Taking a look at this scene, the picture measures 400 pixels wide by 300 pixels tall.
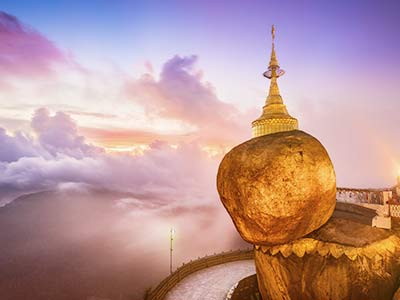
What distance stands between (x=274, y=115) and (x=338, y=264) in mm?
34057

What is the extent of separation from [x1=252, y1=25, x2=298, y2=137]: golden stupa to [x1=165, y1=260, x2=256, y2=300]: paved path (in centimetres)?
2461

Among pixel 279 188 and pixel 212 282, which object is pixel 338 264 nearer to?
pixel 279 188

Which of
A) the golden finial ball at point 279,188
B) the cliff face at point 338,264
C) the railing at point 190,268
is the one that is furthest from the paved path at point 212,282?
the golden finial ball at point 279,188

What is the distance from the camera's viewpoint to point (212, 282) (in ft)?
60.9

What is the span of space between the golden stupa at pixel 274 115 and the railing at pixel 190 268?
23.4m

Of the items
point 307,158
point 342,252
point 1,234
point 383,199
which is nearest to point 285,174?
point 307,158

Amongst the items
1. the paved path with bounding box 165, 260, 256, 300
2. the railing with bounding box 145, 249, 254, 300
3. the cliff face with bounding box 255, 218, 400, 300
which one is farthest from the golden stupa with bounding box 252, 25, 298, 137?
the cliff face with bounding box 255, 218, 400, 300

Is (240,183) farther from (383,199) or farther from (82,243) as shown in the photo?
(82,243)

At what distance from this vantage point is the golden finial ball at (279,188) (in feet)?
30.2

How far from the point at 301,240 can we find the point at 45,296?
9736 cm

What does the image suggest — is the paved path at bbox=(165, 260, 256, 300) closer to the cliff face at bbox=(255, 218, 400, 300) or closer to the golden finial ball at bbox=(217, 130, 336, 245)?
the cliff face at bbox=(255, 218, 400, 300)

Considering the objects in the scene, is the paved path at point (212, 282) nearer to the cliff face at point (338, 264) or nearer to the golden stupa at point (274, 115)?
the cliff face at point (338, 264)

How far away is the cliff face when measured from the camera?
9109 millimetres

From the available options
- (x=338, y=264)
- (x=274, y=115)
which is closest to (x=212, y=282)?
(x=338, y=264)
